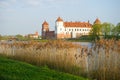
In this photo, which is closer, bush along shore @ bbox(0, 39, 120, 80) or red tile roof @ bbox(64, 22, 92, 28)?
bush along shore @ bbox(0, 39, 120, 80)

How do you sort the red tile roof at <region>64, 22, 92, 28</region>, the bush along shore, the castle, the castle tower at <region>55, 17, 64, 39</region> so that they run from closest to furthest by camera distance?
1. the bush along shore
2. the castle tower at <region>55, 17, 64, 39</region>
3. the castle
4. the red tile roof at <region>64, 22, 92, 28</region>

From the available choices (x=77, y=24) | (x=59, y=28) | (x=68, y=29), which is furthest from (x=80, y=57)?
(x=77, y=24)

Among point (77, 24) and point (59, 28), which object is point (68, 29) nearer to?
point (59, 28)

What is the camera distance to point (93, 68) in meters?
10.4

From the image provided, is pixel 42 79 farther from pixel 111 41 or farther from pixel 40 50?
pixel 40 50

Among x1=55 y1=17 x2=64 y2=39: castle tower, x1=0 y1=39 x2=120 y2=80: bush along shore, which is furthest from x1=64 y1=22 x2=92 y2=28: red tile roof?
x1=0 y1=39 x2=120 y2=80: bush along shore

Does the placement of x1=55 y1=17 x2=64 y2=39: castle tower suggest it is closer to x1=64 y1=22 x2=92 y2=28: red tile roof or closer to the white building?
the white building

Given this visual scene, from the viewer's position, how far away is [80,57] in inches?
443

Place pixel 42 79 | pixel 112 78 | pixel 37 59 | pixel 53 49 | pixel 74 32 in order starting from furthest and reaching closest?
1. pixel 74 32
2. pixel 37 59
3. pixel 53 49
4. pixel 112 78
5. pixel 42 79

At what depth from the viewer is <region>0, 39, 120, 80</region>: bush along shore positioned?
9758 mm

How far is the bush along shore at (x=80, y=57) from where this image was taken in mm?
9758

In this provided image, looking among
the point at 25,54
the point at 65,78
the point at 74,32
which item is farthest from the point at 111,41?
the point at 74,32

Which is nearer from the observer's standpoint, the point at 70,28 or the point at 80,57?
the point at 80,57

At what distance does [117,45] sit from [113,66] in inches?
31.3
